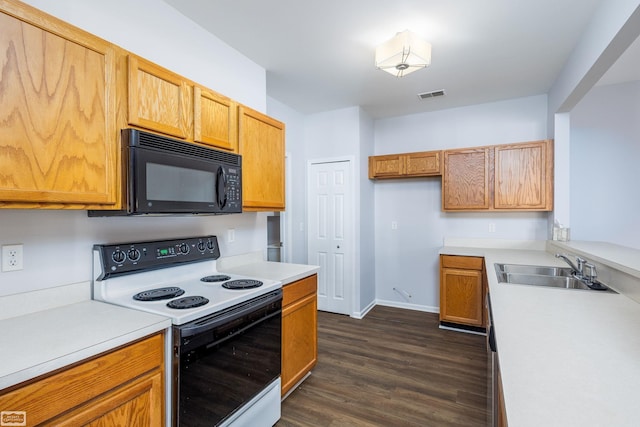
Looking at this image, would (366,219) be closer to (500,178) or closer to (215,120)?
(500,178)

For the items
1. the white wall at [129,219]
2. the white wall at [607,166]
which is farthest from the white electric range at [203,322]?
the white wall at [607,166]

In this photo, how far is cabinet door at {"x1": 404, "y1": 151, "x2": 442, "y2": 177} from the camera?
3760 millimetres

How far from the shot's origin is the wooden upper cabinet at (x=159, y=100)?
1517 millimetres

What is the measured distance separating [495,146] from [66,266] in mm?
3811

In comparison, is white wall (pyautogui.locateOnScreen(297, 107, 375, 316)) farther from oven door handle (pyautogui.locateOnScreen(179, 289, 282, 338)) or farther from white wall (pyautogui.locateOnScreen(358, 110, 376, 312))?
oven door handle (pyautogui.locateOnScreen(179, 289, 282, 338))

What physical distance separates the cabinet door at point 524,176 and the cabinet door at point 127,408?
11.4 ft

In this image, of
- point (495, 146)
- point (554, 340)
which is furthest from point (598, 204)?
point (554, 340)

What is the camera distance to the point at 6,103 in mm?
1098

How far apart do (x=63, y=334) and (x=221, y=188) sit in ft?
3.30

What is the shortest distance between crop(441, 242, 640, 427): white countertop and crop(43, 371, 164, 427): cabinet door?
49.4 inches

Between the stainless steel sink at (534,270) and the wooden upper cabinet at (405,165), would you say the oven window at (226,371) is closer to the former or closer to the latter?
the stainless steel sink at (534,270)

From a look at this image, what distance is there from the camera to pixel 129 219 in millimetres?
1787

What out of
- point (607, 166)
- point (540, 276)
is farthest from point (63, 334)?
point (607, 166)

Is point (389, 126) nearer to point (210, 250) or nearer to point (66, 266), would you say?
point (210, 250)
